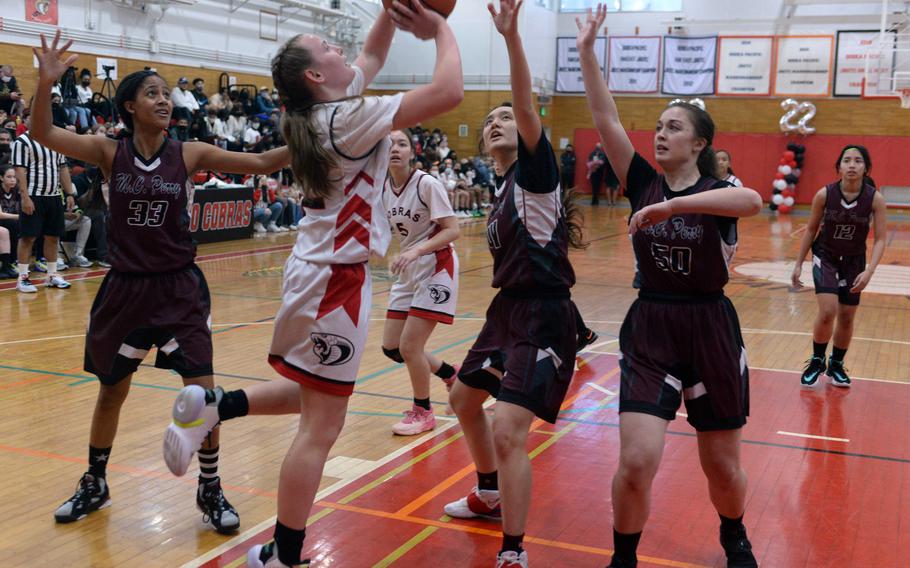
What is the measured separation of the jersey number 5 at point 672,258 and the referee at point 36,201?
9257 mm

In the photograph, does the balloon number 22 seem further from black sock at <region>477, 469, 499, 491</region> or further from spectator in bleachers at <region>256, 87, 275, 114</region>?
black sock at <region>477, 469, 499, 491</region>

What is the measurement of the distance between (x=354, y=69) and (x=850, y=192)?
16.7ft

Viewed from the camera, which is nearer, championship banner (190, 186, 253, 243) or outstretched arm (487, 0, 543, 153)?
outstretched arm (487, 0, 543, 153)

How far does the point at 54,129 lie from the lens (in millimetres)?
3959

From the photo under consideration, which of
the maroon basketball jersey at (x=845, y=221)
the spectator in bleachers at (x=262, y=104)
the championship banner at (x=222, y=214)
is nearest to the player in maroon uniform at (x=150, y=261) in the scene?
the maroon basketball jersey at (x=845, y=221)

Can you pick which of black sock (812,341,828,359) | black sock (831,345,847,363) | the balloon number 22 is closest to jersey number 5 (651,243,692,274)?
black sock (812,341,828,359)

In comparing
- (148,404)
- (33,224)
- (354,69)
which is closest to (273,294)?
(33,224)

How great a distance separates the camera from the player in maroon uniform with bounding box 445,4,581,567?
142 inches

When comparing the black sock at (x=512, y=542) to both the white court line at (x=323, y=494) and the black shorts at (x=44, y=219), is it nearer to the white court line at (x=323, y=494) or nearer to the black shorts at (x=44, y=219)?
the white court line at (x=323, y=494)

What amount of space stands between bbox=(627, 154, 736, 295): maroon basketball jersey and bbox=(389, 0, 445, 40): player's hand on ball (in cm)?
113

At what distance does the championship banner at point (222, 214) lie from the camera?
51.5ft

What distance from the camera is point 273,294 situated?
37.2ft

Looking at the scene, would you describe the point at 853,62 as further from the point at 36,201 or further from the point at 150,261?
the point at 150,261

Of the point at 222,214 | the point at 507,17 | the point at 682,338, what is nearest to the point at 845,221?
the point at 682,338
